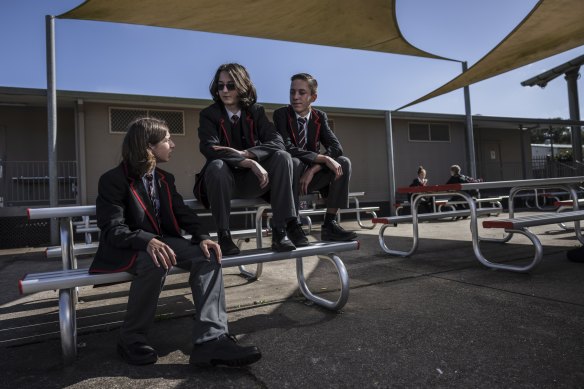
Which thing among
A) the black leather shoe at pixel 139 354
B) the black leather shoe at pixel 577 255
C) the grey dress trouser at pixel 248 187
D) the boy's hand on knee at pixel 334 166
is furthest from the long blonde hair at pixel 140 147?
the black leather shoe at pixel 577 255

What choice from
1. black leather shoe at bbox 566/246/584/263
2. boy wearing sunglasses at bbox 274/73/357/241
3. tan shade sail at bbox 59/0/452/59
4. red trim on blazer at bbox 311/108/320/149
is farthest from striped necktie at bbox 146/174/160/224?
black leather shoe at bbox 566/246/584/263

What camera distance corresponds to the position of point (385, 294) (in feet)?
9.25

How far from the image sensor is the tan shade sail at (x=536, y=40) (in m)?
4.72

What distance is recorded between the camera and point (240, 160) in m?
2.33

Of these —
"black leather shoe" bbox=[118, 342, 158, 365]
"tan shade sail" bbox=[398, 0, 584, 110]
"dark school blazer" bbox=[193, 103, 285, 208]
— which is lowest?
"black leather shoe" bbox=[118, 342, 158, 365]

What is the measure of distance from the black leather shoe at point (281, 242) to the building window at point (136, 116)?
7.96 metres

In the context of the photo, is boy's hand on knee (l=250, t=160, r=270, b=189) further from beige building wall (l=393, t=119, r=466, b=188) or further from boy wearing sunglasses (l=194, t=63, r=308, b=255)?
beige building wall (l=393, t=119, r=466, b=188)

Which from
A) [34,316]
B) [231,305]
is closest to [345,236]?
[231,305]

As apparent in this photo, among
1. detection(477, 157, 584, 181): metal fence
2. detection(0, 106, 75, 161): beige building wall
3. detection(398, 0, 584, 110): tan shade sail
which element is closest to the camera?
detection(398, 0, 584, 110): tan shade sail

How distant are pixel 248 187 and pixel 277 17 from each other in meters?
3.35

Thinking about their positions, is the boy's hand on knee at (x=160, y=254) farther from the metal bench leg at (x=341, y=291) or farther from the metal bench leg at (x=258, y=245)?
the metal bench leg at (x=258, y=245)

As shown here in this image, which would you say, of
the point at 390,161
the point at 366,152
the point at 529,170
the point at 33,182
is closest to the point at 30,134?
the point at 33,182

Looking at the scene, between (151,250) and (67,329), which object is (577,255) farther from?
(67,329)

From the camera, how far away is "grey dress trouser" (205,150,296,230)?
87.0 inches
